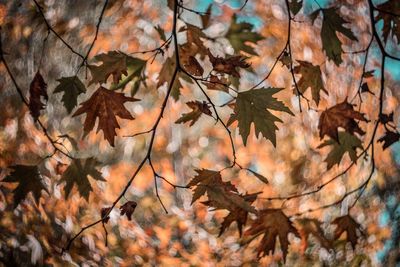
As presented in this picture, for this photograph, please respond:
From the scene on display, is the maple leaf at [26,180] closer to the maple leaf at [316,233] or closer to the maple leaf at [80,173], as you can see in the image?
the maple leaf at [80,173]

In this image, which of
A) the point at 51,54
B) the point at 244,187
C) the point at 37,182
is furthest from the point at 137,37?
the point at 37,182

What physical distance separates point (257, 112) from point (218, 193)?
17 cm

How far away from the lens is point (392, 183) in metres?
2.50

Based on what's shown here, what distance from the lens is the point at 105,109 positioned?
31.9 inches

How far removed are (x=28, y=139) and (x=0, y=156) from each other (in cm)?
20

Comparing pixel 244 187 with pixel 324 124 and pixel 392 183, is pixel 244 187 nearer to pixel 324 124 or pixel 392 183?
pixel 392 183

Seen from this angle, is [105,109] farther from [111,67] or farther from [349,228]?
[349,228]

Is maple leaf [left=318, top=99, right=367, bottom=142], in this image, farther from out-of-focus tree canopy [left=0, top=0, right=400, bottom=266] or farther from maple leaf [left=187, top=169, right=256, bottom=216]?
out-of-focus tree canopy [left=0, top=0, right=400, bottom=266]

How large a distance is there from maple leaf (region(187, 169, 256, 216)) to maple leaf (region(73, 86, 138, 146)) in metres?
0.19

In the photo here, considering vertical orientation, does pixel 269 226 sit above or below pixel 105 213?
above

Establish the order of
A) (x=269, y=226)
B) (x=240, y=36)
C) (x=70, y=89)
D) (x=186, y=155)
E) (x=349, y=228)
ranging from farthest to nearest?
(x=186, y=155), (x=240, y=36), (x=349, y=228), (x=269, y=226), (x=70, y=89)

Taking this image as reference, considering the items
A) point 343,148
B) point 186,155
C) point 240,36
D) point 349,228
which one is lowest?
point 349,228

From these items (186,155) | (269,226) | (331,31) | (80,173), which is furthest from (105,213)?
(186,155)

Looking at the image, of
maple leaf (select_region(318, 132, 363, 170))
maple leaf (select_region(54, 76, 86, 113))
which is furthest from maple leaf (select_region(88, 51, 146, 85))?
maple leaf (select_region(318, 132, 363, 170))
